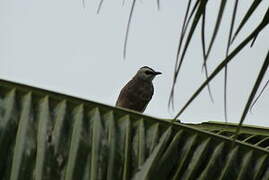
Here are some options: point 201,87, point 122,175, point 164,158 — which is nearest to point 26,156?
point 122,175

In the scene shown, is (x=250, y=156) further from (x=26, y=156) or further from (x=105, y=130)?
(x=26, y=156)

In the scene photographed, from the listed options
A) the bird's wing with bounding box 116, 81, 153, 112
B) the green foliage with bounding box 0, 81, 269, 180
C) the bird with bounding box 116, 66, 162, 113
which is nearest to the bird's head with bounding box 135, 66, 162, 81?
the bird with bounding box 116, 66, 162, 113

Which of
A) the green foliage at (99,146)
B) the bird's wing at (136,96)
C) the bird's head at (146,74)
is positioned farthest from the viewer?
the bird's head at (146,74)

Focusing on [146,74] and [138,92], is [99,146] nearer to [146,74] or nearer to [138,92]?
[138,92]

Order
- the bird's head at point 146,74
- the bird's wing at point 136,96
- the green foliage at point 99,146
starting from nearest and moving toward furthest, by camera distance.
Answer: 1. the green foliage at point 99,146
2. the bird's wing at point 136,96
3. the bird's head at point 146,74

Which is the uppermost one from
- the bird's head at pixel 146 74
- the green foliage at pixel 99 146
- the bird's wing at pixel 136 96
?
the bird's head at pixel 146 74

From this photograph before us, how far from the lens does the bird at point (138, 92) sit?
7930 millimetres

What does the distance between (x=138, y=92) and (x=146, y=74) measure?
86cm

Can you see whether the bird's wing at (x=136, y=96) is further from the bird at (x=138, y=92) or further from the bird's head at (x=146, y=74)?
the bird's head at (x=146, y=74)

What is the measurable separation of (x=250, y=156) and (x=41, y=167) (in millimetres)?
855

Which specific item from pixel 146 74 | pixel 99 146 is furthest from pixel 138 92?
pixel 99 146

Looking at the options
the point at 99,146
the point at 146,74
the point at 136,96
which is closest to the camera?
the point at 99,146

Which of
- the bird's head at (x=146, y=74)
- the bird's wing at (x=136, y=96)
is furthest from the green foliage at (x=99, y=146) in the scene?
the bird's head at (x=146, y=74)

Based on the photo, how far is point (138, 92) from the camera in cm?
818
